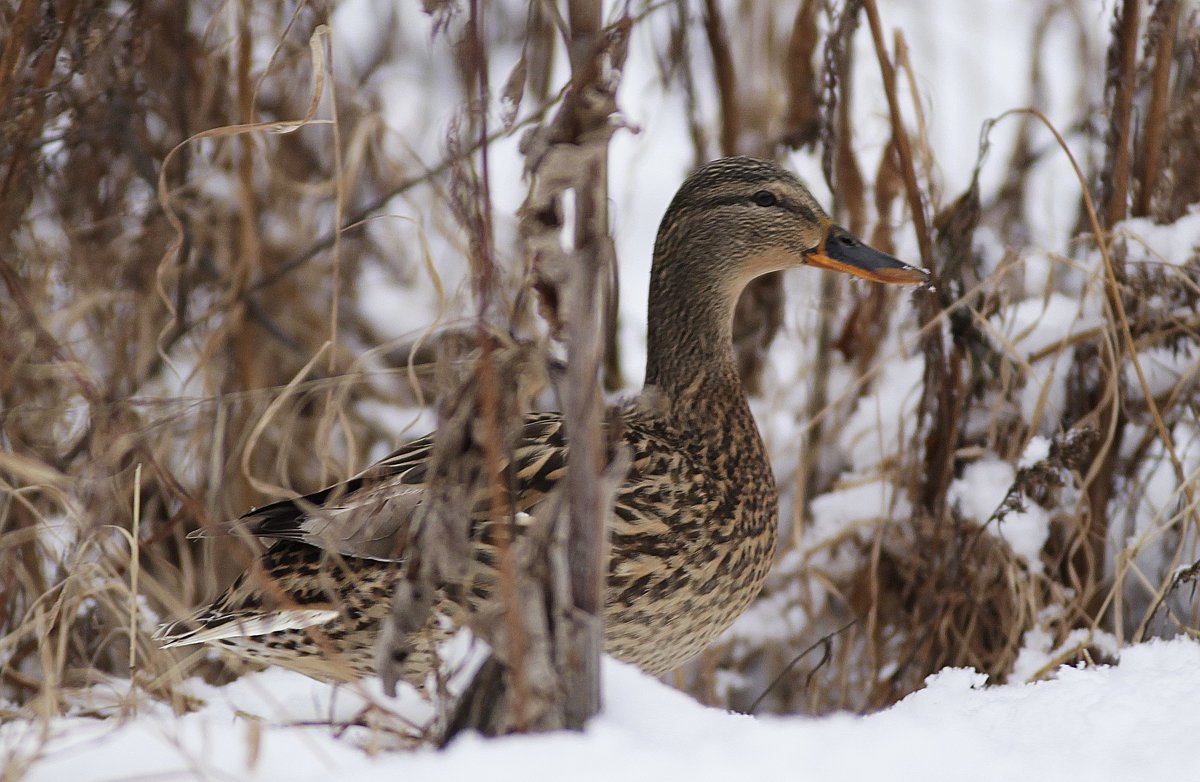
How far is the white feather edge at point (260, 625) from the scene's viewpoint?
6.65 feet

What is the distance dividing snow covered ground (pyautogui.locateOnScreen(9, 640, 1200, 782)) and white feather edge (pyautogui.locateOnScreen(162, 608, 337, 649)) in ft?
1.09

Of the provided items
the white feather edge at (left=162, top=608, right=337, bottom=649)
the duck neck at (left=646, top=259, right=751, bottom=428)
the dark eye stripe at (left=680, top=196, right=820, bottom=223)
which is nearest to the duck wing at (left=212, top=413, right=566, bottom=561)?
the white feather edge at (left=162, top=608, right=337, bottom=649)

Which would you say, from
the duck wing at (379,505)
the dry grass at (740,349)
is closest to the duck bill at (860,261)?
the dry grass at (740,349)

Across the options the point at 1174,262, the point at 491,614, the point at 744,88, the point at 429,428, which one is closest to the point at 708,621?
the point at 491,614

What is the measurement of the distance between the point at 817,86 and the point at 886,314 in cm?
58

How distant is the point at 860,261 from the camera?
8.04ft

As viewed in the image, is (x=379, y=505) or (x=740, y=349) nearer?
(x=379, y=505)

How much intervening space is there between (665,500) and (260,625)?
0.67 metres

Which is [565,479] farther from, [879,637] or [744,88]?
[744,88]

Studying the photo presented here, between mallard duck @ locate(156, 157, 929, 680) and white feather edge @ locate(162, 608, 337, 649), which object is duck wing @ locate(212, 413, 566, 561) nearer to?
mallard duck @ locate(156, 157, 929, 680)

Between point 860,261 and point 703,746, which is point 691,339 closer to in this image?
point 860,261

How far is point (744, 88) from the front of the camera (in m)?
4.33

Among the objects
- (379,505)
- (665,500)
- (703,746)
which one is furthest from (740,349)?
(703,746)

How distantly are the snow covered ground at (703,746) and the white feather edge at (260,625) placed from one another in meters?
0.33
